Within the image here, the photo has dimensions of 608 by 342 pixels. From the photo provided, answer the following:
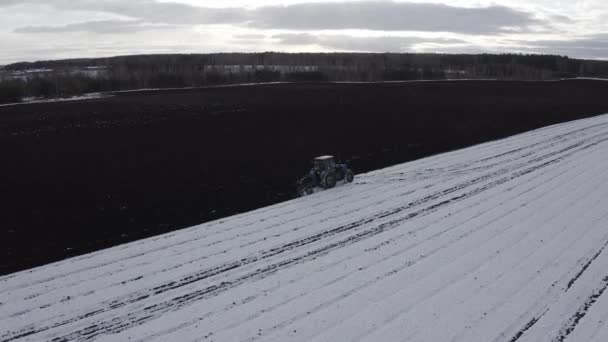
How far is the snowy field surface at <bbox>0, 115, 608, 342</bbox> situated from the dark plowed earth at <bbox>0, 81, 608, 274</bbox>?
193 centimetres

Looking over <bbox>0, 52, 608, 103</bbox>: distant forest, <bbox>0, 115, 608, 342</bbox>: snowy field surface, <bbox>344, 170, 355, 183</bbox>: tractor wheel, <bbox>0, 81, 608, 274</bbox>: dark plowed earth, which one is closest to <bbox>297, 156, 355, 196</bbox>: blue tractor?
<bbox>344, 170, 355, 183</bbox>: tractor wheel

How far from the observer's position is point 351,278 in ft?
36.2

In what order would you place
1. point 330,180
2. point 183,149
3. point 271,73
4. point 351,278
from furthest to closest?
point 271,73 → point 183,149 → point 330,180 → point 351,278

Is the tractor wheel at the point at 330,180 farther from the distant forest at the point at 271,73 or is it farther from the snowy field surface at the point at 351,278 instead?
the distant forest at the point at 271,73

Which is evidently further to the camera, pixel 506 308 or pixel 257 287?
pixel 257 287

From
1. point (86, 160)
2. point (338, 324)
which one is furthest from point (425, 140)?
point (338, 324)

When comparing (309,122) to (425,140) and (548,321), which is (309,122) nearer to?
(425,140)

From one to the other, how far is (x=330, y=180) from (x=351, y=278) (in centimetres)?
768

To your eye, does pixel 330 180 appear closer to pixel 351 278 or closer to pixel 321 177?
pixel 321 177

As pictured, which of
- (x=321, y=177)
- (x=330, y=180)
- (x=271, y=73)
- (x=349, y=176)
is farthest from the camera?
(x=271, y=73)

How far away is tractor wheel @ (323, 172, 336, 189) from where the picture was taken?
18.3 metres

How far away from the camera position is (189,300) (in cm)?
1022

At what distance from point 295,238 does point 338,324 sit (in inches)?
180

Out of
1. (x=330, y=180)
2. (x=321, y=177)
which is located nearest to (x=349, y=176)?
(x=330, y=180)
